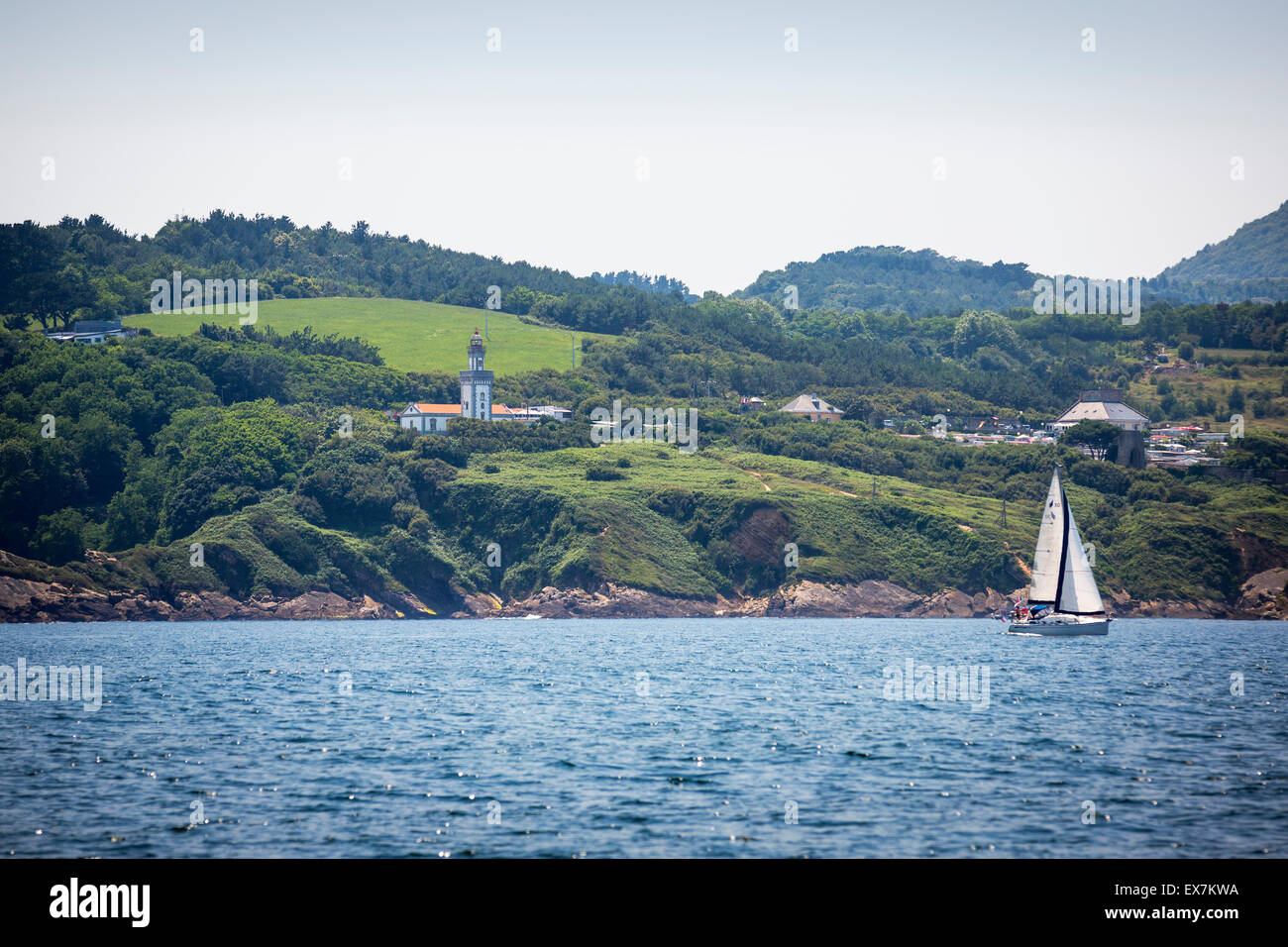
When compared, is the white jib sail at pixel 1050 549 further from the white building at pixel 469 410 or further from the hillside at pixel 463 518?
the white building at pixel 469 410

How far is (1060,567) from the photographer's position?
101m

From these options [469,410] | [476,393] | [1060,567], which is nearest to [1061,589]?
[1060,567]

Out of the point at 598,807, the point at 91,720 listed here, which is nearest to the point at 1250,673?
the point at 598,807

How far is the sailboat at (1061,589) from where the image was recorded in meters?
99.1

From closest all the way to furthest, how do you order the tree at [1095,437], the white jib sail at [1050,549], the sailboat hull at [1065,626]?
the white jib sail at [1050,549] → the sailboat hull at [1065,626] → the tree at [1095,437]

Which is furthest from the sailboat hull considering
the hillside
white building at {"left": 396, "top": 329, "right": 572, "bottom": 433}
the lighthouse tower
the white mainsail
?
the lighthouse tower

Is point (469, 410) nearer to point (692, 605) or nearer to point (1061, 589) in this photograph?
point (692, 605)

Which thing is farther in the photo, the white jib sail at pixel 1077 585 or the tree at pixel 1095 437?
the tree at pixel 1095 437

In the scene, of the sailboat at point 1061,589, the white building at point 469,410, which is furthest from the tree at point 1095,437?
the sailboat at point 1061,589

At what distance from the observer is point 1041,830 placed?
3259cm

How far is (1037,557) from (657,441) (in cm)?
9527
